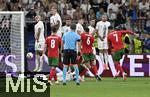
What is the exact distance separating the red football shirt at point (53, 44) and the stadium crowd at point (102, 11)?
5.69 metres

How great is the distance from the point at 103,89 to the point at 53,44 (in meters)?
2.85

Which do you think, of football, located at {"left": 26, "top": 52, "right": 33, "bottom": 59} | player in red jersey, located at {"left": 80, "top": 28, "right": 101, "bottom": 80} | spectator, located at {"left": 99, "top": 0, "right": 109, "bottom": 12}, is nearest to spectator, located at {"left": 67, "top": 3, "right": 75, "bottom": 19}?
spectator, located at {"left": 99, "top": 0, "right": 109, "bottom": 12}

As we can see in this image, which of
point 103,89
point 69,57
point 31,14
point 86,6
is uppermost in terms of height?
point 86,6

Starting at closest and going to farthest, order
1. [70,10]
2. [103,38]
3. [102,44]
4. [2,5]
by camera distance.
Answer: [103,38] → [102,44] → [2,5] → [70,10]

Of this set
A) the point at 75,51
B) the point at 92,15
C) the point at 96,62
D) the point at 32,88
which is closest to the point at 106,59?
the point at 96,62

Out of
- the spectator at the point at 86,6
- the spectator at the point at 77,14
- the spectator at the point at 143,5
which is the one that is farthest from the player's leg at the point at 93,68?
the spectator at the point at 143,5

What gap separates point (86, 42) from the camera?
2281cm

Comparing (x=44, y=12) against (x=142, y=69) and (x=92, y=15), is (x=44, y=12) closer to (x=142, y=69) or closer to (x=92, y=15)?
(x=92, y=15)

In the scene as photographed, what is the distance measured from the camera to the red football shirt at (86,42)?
22695 mm

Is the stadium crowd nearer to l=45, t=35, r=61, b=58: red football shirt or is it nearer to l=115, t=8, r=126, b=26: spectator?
l=115, t=8, r=126, b=26: spectator

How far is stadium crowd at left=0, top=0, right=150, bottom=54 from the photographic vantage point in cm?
2700

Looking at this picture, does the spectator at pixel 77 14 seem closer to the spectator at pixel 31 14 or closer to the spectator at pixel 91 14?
the spectator at pixel 91 14

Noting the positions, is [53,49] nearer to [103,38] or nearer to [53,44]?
[53,44]

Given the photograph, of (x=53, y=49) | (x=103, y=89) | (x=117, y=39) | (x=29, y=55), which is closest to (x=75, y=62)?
(x=53, y=49)
